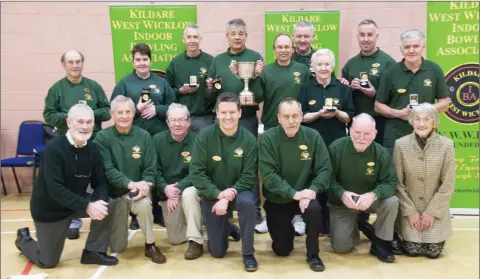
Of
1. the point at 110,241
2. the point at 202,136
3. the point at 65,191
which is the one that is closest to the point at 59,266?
the point at 110,241

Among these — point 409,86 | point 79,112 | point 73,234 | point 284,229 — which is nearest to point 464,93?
point 409,86

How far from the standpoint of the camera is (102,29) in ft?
21.3

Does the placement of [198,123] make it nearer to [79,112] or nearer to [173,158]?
[173,158]

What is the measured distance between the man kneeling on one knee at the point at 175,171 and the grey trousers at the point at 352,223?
49.1 inches

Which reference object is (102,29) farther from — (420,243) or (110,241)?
(420,243)

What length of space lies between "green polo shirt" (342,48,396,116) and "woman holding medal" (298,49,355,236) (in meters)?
0.33

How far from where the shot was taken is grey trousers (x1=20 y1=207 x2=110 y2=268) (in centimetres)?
384

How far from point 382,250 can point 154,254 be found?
2.01 metres

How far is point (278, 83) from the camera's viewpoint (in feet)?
15.4

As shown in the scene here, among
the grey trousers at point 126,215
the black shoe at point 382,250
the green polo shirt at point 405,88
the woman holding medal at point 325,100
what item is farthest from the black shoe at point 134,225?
the green polo shirt at point 405,88

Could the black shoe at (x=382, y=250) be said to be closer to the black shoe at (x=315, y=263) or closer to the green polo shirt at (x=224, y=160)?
the black shoe at (x=315, y=263)

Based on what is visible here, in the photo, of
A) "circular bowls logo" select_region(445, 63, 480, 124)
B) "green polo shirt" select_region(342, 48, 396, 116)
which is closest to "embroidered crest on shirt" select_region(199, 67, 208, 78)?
"green polo shirt" select_region(342, 48, 396, 116)

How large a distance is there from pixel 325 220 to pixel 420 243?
0.95 m

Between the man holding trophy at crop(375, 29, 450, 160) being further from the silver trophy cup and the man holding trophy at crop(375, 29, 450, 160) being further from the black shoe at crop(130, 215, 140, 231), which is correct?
the black shoe at crop(130, 215, 140, 231)
